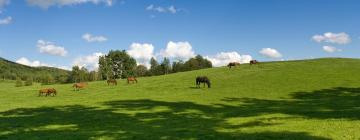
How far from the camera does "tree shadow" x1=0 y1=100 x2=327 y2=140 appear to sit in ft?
72.6

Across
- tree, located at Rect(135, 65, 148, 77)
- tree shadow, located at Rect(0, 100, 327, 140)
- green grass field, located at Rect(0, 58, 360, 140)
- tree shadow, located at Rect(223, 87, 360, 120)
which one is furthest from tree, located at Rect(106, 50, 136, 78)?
tree shadow, located at Rect(0, 100, 327, 140)

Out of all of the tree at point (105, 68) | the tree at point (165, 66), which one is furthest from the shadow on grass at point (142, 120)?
the tree at point (165, 66)

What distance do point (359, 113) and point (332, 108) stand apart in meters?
5.29

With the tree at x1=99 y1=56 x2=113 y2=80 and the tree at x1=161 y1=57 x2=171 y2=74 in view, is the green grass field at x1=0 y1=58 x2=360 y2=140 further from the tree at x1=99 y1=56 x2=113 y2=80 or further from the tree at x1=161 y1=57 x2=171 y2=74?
the tree at x1=161 y1=57 x2=171 y2=74

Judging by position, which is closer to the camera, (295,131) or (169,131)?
(295,131)

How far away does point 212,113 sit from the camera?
3272cm

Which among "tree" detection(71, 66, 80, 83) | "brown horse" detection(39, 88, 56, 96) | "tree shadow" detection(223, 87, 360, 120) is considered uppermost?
A: "tree" detection(71, 66, 80, 83)

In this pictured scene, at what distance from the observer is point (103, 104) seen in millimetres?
41281

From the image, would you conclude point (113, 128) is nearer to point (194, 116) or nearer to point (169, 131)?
point (169, 131)

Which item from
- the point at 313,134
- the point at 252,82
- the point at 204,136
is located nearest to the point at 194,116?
the point at 204,136

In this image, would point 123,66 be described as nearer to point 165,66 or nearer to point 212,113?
point 165,66

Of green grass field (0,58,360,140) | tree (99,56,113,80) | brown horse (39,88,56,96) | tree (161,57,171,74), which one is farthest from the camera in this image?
tree (161,57,171,74)

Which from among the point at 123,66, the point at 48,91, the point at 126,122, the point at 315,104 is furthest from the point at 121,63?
the point at 126,122

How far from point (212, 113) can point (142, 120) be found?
622cm
